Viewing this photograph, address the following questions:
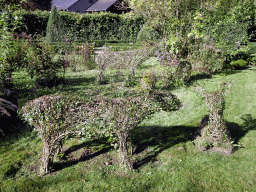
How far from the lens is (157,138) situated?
5.04m

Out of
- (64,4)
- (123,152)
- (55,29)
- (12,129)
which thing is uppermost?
(64,4)

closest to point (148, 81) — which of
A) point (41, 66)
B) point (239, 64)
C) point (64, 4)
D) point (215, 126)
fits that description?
point (215, 126)

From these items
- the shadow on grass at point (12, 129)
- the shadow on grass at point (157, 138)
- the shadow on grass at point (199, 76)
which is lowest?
the shadow on grass at point (157, 138)

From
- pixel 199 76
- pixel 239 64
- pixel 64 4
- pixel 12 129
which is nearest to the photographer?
pixel 12 129

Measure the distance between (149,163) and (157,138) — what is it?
1.11 meters

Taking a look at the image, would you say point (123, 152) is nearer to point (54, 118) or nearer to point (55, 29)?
point (54, 118)

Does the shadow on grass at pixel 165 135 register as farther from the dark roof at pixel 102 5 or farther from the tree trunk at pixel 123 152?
the dark roof at pixel 102 5

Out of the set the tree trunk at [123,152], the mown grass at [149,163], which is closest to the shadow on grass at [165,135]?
the mown grass at [149,163]

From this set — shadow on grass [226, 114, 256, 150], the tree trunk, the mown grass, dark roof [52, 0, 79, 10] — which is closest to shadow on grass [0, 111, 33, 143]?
the mown grass

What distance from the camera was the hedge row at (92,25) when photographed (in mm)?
17266

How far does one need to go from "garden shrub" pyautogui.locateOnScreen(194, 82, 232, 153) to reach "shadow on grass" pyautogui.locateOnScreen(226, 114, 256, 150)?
46 cm

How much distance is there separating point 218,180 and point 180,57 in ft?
27.5

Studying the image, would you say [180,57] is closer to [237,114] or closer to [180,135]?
[237,114]

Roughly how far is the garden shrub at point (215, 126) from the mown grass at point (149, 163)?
23 cm
